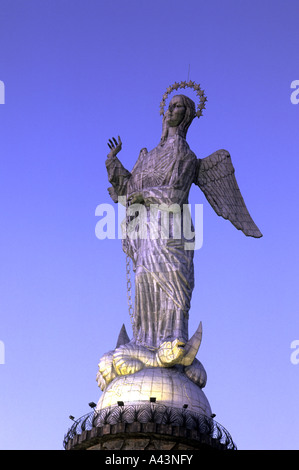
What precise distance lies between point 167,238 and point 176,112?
17.5 ft

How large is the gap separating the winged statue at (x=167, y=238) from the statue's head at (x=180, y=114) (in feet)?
0.12

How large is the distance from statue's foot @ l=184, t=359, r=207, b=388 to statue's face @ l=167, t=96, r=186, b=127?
953 cm

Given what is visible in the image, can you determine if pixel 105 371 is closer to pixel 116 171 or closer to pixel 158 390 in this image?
pixel 158 390

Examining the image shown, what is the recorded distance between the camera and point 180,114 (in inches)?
1626

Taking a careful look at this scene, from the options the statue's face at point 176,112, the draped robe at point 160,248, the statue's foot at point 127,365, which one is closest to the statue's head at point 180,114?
the statue's face at point 176,112

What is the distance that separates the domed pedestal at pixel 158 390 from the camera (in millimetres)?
35250

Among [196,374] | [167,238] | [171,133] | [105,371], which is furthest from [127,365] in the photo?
[171,133]

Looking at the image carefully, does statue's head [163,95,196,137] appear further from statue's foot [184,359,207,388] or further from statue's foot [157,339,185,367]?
statue's foot [184,359,207,388]

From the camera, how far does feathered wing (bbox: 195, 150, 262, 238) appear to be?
4019 cm

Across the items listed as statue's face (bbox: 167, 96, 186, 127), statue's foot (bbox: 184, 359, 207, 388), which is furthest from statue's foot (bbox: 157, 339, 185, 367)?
statue's face (bbox: 167, 96, 186, 127)

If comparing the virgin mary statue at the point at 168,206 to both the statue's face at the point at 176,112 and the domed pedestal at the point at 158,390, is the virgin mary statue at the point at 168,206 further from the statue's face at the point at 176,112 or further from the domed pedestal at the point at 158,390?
the domed pedestal at the point at 158,390
